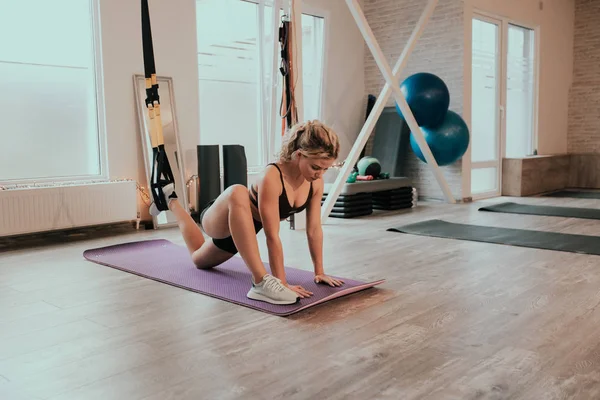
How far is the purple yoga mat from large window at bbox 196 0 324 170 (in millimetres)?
2225

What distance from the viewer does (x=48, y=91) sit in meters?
5.46

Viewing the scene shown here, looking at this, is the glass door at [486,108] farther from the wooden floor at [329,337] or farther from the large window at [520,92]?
the wooden floor at [329,337]

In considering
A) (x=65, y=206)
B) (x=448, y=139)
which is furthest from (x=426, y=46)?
(x=65, y=206)

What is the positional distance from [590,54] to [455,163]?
4517mm

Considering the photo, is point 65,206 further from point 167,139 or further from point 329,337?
point 329,337

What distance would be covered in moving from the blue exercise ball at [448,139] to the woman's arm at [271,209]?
472 centimetres

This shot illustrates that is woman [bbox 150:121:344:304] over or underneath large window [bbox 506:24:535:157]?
underneath

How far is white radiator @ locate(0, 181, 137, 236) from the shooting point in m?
4.97

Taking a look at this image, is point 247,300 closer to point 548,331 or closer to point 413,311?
point 413,311

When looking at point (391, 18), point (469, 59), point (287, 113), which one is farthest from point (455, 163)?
point (287, 113)

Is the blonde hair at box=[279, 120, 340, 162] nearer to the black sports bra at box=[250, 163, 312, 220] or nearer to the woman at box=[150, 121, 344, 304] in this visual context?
the woman at box=[150, 121, 344, 304]

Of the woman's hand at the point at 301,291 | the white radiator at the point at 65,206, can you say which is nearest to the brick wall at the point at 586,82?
the white radiator at the point at 65,206

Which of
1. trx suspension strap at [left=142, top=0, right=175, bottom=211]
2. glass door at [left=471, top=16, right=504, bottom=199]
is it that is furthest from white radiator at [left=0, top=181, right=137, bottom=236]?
glass door at [left=471, top=16, right=504, bottom=199]

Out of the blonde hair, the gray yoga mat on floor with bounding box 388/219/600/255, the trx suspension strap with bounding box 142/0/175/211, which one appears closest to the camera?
the blonde hair
